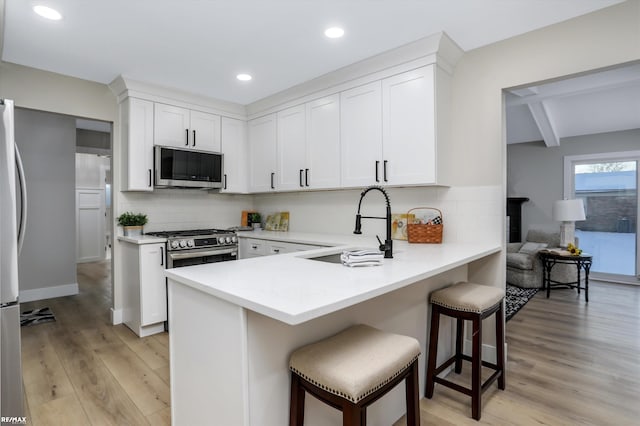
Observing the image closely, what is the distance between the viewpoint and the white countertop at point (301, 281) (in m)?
1.09

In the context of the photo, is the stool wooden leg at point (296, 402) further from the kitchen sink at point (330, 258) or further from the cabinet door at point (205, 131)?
the cabinet door at point (205, 131)

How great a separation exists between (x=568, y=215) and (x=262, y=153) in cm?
440

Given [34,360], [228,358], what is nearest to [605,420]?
[228,358]

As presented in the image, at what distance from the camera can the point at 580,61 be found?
7.40ft

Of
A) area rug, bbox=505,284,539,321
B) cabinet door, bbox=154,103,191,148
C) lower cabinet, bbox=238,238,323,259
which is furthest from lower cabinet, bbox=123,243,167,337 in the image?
area rug, bbox=505,284,539,321

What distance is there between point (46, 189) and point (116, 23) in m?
3.21

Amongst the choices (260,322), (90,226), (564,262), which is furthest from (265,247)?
(90,226)

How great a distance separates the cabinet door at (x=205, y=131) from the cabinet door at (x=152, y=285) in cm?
132

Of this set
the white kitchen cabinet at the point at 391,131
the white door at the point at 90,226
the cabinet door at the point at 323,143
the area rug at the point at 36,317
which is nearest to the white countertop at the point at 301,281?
the white kitchen cabinet at the point at 391,131

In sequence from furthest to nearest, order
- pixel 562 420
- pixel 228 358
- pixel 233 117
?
pixel 233 117, pixel 562 420, pixel 228 358

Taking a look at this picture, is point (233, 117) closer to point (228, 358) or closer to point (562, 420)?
point (228, 358)

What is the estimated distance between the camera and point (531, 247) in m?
5.23

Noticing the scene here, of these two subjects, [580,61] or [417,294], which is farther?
[580,61]

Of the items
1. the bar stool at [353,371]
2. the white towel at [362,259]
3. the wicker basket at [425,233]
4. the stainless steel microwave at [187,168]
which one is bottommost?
the bar stool at [353,371]
